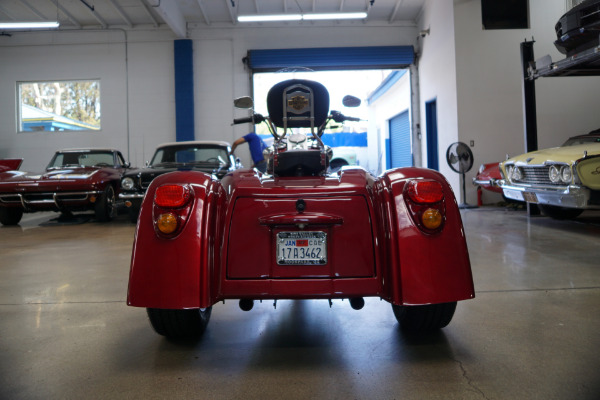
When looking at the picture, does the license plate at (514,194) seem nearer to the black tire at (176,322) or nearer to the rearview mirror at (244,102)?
the rearview mirror at (244,102)

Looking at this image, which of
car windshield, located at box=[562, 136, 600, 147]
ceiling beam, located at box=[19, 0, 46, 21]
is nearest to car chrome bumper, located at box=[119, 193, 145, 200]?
car windshield, located at box=[562, 136, 600, 147]

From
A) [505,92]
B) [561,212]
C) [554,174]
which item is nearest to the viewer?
[554,174]

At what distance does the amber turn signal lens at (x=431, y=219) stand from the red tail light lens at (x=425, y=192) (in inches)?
1.9

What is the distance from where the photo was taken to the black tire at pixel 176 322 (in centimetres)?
236

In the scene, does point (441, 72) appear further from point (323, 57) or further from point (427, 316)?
point (427, 316)

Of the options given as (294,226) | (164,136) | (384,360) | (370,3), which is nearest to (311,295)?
(294,226)

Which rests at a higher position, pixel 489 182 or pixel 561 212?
pixel 489 182

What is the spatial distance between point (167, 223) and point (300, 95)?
1410 mm

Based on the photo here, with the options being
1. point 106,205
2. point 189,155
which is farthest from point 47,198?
point 189,155

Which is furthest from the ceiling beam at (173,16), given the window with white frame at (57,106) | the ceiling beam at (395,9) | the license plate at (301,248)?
the license plate at (301,248)

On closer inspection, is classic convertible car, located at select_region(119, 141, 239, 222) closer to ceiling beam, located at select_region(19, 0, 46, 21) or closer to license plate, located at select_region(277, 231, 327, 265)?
license plate, located at select_region(277, 231, 327, 265)

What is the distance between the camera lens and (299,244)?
7.20 feet

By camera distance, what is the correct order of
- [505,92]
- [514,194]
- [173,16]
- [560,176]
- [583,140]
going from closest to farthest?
[560,176]
[583,140]
[514,194]
[505,92]
[173,16]

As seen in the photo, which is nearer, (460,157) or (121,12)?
(460,157)
